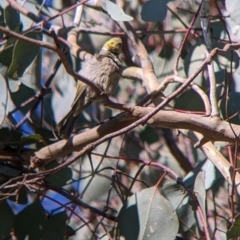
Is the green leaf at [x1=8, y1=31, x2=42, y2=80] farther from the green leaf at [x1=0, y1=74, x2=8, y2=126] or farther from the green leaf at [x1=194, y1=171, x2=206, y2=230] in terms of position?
the green leaf at [x1=194, y1=171, x2=206, y2=230]

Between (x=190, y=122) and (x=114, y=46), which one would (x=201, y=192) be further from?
(x=114, y=46)

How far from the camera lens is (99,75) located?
3.39 meters

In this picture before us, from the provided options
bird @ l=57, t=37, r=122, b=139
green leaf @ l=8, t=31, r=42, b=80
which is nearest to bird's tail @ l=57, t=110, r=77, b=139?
bird @ l=57, t=37, r=122, b=139

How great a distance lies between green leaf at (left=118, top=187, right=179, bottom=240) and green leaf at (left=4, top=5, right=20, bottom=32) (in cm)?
106

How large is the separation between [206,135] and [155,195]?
36 cm

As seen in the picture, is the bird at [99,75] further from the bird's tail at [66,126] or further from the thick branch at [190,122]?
the thick branch at [190,122]

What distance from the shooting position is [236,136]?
2.35 metres

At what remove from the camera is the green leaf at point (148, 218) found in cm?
254

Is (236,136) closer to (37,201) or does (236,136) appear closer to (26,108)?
(37,201)

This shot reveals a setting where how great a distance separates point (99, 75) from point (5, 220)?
3.00ft

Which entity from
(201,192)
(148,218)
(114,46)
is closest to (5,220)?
(148,218)

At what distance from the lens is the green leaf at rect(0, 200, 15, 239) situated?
2.84m

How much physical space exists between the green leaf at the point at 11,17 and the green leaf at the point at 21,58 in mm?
290

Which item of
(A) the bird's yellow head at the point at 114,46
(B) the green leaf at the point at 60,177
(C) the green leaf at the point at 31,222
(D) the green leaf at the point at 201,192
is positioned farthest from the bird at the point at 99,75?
(D) the green leaf at the point at 201,192
